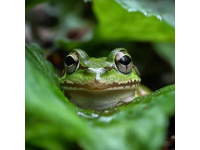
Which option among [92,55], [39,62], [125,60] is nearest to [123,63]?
[125,60]

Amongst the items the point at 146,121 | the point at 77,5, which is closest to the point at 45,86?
the point at 146,121

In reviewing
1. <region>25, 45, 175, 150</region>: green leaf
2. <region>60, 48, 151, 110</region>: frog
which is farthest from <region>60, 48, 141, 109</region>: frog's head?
<region>25, 45, 175, 150</region>: green leaf

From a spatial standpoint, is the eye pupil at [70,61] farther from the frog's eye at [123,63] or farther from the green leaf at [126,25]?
the green leaf at [126,25]

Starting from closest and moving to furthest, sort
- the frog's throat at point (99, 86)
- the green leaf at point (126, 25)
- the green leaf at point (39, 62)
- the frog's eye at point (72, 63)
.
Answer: the green leaf at point (39, 62)
the frog's throat at point (99, 86)
the frog's eye at point (72, 63)
the green leaf at point (126, 25)

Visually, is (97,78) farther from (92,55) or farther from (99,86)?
(92,55)

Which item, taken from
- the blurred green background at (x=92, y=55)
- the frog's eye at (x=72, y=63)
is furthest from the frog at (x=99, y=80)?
the blurred green background at (x=92, y=55)

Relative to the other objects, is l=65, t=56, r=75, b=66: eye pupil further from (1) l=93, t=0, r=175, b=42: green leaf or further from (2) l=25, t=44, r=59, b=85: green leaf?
(1) l=93, t=0, r=175, b=42: green leaf
